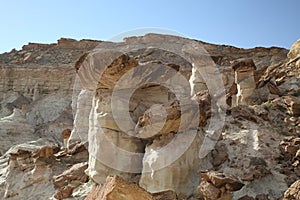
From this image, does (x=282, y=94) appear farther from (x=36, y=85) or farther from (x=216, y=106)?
(x=36, y=85)

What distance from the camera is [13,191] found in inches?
440

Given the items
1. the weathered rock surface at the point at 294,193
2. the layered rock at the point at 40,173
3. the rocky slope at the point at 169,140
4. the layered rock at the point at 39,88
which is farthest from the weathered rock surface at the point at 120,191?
the layered rock at the point at 39,88

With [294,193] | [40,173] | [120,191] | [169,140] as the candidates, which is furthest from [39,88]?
[120,191]

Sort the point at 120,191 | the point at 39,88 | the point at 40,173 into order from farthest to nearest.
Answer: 1. the point at 39,88
2. the point at 40,173
3. the point at 120,191

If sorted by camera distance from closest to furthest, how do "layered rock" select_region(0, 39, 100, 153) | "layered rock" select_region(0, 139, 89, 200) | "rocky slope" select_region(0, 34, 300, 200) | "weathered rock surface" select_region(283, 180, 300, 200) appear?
"weathered rock surface" select_region(283, 180, 300, 200)
"rocky slope" select_region(0, 34, 300, 200)
"layered rock" select_region(0, 139, 89, 200)
"layered rock" select_region(0, 39, 100, 153)

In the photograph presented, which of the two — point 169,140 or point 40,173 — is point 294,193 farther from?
point 40,173

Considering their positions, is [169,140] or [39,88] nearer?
[169,140]

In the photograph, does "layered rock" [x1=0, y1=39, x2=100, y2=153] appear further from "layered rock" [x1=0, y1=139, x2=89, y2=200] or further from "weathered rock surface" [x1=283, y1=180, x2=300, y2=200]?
"weathered rock surface" [x1=283, y1=180, x2=300, y2=200]

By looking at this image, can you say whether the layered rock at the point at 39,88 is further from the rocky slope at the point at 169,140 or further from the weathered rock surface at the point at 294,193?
the weathered rock surface at the point at 294,193

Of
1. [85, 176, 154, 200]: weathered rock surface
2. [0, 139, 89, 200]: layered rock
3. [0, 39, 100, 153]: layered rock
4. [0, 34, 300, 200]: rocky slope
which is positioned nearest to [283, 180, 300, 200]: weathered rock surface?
[0, 34, 300, 200]: rocky slope

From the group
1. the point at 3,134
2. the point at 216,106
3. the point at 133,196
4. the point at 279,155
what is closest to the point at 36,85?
the point at 3,134

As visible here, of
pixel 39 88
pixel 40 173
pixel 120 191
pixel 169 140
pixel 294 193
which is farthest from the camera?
pixel 39 88

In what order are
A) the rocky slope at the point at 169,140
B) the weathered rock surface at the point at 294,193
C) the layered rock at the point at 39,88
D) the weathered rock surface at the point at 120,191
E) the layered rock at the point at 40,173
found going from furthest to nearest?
the layered rock at the point at 39,88, the layered rock at the point at 40,173, the rocky slope at the point at 169,140, the weathered rock surface at the point at 294,193, the weathered rock surface at the point at 120,191

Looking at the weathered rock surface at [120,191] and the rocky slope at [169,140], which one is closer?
the weathered rock surface at [120,191]
